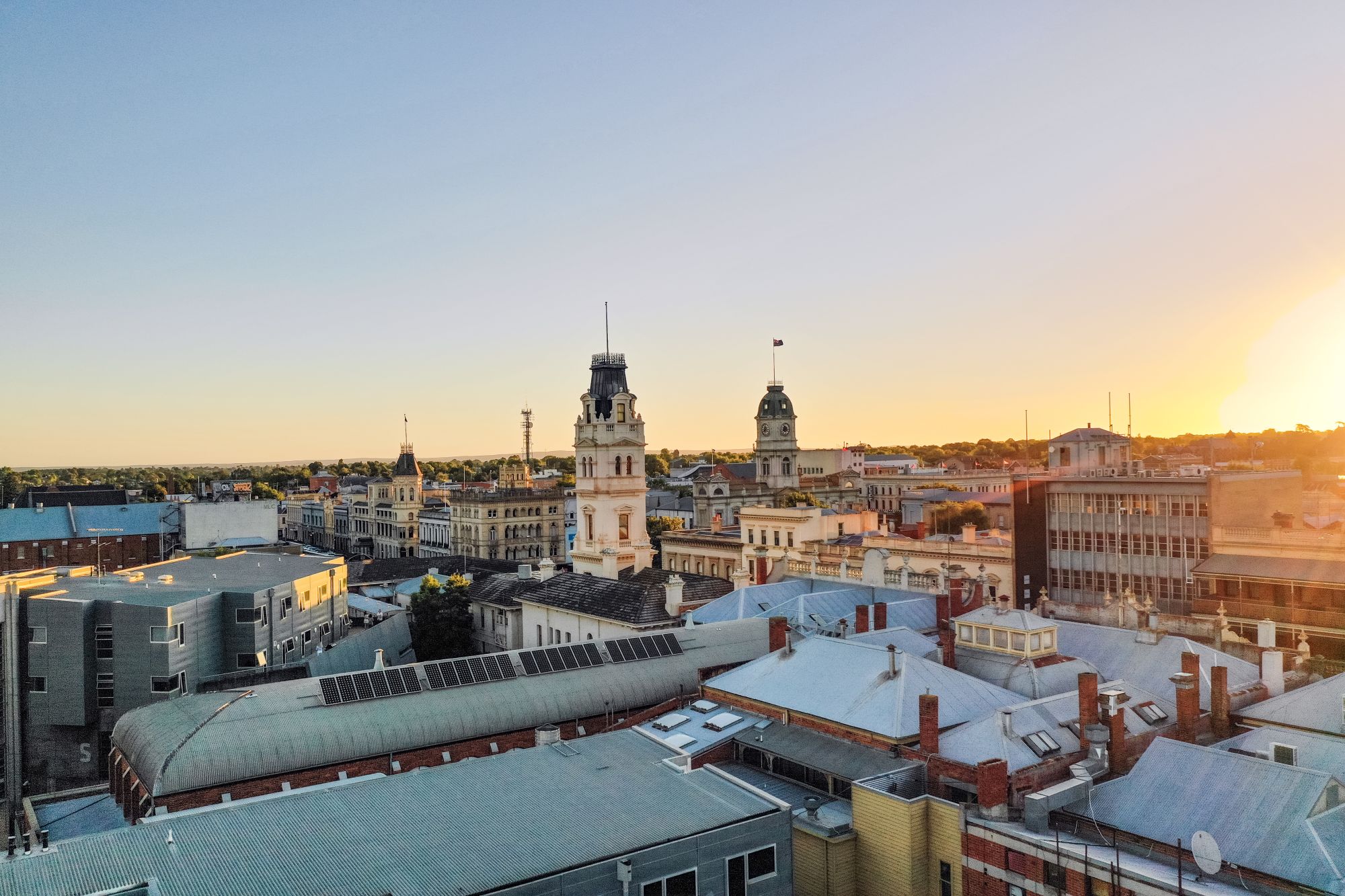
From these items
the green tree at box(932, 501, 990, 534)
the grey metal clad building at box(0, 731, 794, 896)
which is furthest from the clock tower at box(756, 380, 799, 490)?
the grey metal clad building at box(0, 731, 794, 896)

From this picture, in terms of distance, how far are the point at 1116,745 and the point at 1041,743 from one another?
112 inches

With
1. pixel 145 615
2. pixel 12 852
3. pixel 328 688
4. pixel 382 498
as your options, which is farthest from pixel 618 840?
pixel 382 498

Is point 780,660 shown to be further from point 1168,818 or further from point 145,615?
point 145,615

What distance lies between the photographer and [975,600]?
173 ft

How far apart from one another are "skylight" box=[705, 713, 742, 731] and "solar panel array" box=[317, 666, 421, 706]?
12.0 metres

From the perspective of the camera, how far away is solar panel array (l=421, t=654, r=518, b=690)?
3891cm

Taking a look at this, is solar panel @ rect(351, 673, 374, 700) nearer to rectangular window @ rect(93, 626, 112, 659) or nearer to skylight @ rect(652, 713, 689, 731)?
skylight @ rect(652, 713, 689, 731)

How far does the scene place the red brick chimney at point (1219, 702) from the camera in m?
33.7

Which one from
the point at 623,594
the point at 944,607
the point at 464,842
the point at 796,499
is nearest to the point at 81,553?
the point at 623,594

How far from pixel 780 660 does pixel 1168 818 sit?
1619 cm

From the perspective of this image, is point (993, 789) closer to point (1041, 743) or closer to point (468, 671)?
point (1041, 743)

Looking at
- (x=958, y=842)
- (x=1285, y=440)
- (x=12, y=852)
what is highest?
(x=1285, y=440)

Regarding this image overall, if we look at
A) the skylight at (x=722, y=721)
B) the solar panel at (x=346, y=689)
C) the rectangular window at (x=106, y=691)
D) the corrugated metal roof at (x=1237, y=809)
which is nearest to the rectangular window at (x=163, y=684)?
the rectangular window at (x=106, y=691)

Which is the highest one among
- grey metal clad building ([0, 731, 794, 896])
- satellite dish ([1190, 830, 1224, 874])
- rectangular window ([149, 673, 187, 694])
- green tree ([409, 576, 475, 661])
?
grey metal clad building ([0, 731, 794, 896])
